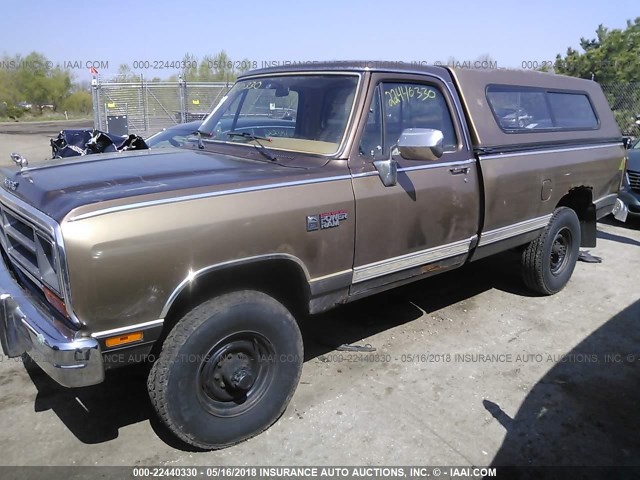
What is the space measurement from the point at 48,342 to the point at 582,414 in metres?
3.12

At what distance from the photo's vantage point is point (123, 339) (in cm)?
252

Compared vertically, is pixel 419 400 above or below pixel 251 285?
below

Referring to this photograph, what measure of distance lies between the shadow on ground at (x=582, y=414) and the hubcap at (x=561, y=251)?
3.86 ft

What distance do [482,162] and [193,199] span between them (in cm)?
238

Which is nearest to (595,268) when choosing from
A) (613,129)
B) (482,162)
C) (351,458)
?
(613,129)

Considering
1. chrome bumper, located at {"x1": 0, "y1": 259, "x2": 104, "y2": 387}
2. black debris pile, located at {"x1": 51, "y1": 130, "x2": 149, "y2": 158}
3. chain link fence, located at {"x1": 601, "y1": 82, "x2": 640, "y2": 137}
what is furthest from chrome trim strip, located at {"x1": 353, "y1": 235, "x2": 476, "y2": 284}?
chain link fence, located at {"x1": 601, "y1": 82, "x2": 640, "y2": 137}

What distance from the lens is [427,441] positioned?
122 inches

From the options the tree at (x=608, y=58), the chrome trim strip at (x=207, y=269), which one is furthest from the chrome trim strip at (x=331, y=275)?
the tree at (x=608, y=58)

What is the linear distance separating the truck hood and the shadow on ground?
2.05 meters

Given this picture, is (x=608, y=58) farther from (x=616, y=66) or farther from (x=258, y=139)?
(x=258, y=139)

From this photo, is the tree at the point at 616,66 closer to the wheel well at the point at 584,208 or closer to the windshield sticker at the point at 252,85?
the wheel well at the point at 584,208

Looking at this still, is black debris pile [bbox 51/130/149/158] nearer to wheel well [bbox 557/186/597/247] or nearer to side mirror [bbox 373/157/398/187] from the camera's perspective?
side mirror [bbox 373/157/398/187]

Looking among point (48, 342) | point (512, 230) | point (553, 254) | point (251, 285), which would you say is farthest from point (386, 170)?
point (553, 254)

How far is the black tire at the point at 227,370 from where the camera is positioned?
2689 mm
